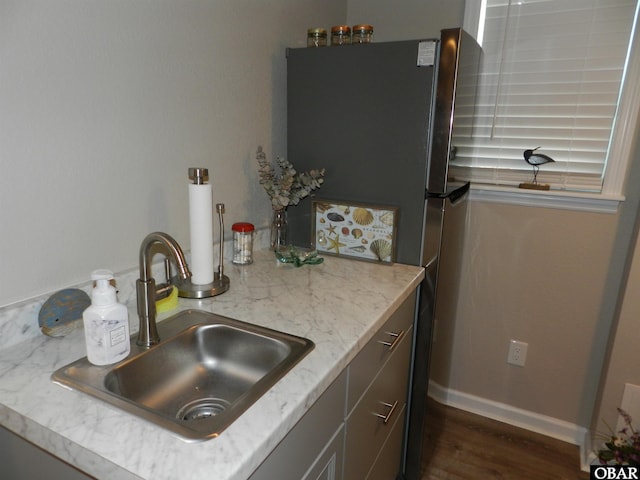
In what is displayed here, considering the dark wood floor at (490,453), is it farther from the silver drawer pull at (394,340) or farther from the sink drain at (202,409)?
the sink drain at (202,409)

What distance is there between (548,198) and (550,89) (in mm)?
459

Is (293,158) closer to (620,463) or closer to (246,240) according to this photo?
(246,240)

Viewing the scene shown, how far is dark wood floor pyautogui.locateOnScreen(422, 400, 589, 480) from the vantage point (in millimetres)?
1789

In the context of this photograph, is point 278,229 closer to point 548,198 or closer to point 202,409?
point 202,409

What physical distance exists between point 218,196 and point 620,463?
70.9 inches

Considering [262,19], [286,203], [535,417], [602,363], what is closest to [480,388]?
[535,417]

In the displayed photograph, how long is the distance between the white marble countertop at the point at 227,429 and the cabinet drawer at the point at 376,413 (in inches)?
8.5

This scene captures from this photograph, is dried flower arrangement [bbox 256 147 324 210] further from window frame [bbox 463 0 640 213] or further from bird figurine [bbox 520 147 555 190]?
bird figurine [bbox 520 147 555 190]

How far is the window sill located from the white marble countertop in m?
0.90

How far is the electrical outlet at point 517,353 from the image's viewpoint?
2020mm

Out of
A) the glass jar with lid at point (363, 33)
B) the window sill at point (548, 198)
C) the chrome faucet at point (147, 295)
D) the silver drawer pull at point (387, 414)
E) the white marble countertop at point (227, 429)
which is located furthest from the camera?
the window sill at point (548, 198)

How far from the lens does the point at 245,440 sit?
638 mm

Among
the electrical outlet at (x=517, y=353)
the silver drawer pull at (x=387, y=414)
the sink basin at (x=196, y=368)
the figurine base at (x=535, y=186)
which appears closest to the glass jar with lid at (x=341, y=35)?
the figurine base at (x=535, y=186)

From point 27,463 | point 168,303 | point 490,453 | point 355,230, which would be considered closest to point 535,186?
point 355,230
